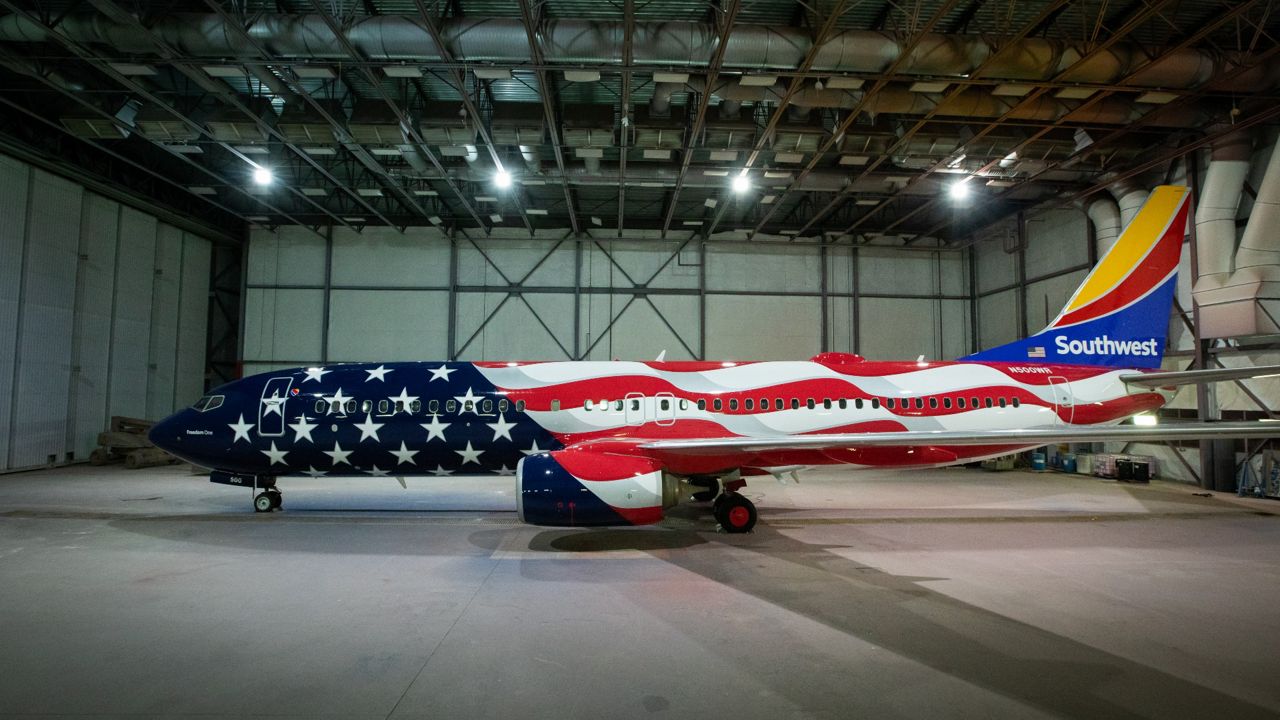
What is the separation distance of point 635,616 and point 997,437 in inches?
188

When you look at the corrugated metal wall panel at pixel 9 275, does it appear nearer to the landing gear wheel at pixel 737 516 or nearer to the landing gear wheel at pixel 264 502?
the landing gear wheel at pixel 264 502

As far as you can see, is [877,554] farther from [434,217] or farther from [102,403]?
[102,403]

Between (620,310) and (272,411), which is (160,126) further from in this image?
(620,310)

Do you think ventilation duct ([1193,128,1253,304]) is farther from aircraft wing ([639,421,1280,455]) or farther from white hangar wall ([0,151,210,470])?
white hangar wall ([0,151,210,470])

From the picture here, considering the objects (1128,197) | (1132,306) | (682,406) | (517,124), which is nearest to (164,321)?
(517,124)

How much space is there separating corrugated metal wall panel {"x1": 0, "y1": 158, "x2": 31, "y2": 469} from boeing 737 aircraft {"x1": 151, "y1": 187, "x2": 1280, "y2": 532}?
32.0ft

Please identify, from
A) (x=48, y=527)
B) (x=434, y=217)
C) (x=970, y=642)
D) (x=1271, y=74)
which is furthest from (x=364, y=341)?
(x=1271, y=74)

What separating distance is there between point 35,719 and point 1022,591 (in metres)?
8.75

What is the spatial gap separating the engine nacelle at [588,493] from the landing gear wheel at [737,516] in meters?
1.63

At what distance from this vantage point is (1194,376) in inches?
324

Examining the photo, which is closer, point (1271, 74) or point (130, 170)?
point (1271, 74)

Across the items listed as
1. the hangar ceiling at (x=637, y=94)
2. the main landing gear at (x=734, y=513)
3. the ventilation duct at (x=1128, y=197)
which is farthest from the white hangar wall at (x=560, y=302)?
the main landing gear at (x=734, y=513)

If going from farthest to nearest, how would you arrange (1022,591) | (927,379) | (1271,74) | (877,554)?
1. (1271,74)
2. (927,379)
3. (877,554)
4. (1022,591)

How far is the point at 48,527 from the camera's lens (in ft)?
28.2
